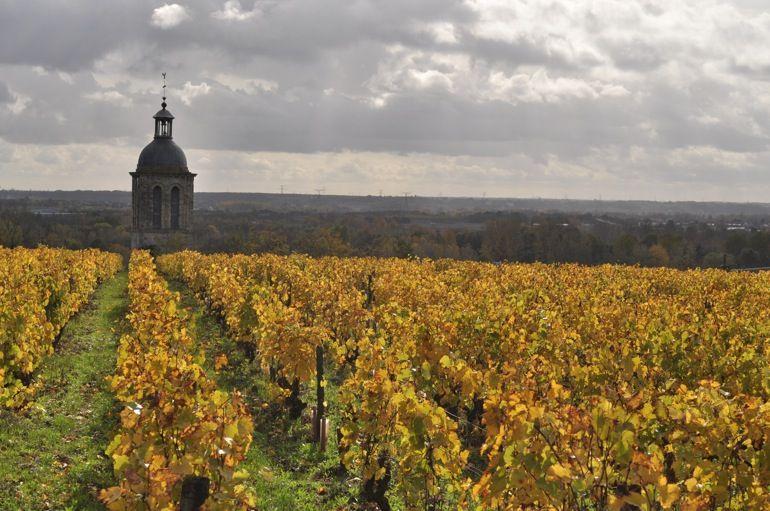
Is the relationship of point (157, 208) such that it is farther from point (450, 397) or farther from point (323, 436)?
point (450, 397)

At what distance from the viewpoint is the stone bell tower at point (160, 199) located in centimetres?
5909

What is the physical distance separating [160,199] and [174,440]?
55.1 metres

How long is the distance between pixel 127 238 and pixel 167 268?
49.6 metres

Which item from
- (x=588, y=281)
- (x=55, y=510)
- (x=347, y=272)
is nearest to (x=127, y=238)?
(x=347, y=272)

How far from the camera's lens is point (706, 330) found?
37.3 ft

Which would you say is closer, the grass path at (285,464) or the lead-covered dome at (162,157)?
the grass path at (285,464)

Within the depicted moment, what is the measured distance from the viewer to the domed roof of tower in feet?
194

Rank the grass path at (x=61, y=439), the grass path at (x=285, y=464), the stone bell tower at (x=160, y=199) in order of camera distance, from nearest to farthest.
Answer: the grass path at (x=61, y=439) < the grass path at (x=285, y=464) < the stone bell tower at (x=160, y=199)

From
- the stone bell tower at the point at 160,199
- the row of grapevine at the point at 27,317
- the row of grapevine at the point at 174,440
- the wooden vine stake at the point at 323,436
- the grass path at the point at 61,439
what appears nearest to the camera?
the row of grapevine at the point at 174,440

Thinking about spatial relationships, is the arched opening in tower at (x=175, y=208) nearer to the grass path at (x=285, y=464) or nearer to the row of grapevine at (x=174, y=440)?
the grass path at (x=285, y=464)

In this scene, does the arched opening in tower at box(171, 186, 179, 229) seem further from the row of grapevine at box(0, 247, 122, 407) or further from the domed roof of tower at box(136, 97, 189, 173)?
the row of grapevine at box(0, 247, 122, 407)

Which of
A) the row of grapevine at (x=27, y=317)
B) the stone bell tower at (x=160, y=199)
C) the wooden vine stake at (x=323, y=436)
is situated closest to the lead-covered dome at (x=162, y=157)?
the stone bell tower at (x=160, y=199)

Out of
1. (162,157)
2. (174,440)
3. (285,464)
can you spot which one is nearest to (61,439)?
(285,464)

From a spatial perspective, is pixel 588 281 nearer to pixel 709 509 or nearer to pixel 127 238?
pixel 709 509
